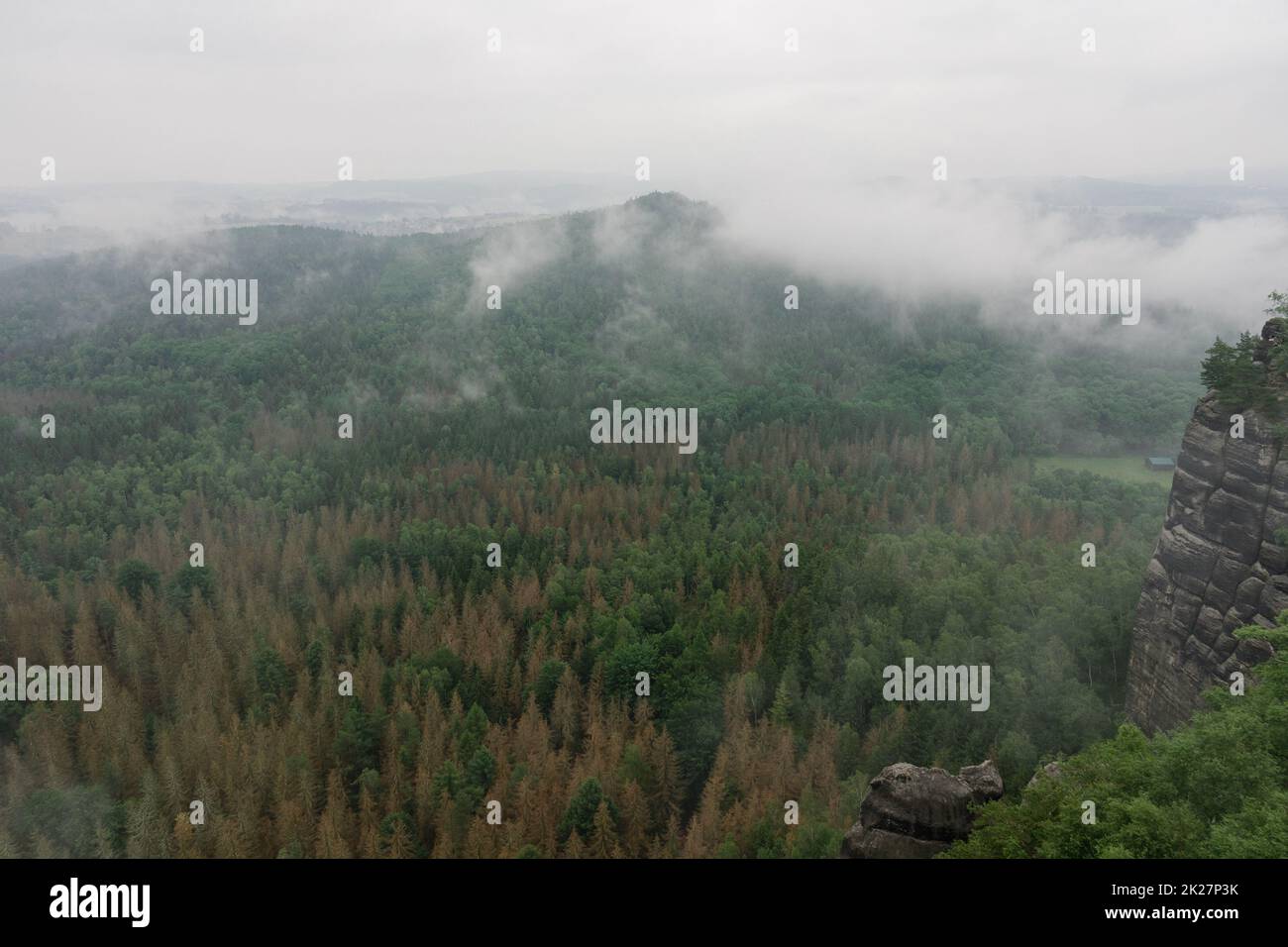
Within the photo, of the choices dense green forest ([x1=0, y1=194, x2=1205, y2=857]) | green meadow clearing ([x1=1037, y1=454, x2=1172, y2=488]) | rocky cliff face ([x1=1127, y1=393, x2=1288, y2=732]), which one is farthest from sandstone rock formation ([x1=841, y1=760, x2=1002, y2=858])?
green meadow clearing ([x1=1037, y1=454, x2=1172, y2=488])

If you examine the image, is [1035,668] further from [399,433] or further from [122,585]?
[399,433]

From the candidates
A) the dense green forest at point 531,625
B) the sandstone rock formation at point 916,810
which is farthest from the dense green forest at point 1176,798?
the sandstone rock formation at point 916,810

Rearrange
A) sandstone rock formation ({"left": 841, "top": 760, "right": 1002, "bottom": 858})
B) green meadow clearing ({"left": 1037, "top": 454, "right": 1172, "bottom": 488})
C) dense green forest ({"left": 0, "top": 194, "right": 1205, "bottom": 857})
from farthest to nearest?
green meadow clearing ({"left": 1037, "top": 454, "right": 1172, "bottom": 488}), dense green forest ({"left": 0, "top": 194, "right": 1205, "bottom": 857}), sandstone rock formation ({"left": 841, "top": 760, "right": 1002, "bottom": 858})

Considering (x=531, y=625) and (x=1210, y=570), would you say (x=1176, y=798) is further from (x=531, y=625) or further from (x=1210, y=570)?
(x=531, y=625)

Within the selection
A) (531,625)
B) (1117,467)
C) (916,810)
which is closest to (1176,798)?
(916,810)

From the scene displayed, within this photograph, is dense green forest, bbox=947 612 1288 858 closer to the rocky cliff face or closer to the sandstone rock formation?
the sandstone rock formation
